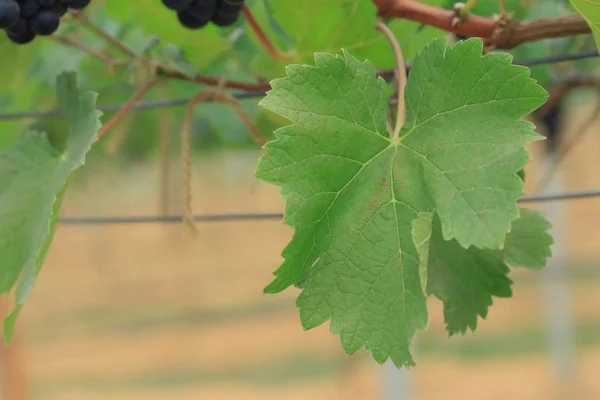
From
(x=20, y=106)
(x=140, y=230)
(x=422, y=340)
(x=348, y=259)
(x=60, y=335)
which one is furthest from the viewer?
(x=140, y=230)

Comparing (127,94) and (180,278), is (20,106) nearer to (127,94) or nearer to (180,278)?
(127,94)

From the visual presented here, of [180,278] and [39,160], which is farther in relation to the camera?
[180,278]

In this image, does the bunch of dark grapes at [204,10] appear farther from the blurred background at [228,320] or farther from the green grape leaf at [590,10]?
A: the blurred background at [228,320]

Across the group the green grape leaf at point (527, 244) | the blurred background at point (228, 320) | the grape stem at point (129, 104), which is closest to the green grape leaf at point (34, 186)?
the grape stem at point (129, 104)

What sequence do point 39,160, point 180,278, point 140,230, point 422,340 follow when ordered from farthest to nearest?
point 140,230 → point 180,278 → point 422,340 → point 39,160

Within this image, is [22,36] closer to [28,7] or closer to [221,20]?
[28,7]

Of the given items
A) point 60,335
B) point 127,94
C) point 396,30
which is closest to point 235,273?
point 60,335

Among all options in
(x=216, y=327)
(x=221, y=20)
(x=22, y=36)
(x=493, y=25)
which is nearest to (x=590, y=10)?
(x=493, y=25)
